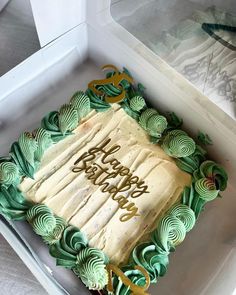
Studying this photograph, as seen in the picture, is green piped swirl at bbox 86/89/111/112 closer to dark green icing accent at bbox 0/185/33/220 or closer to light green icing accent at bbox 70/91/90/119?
light green icing accent at bbox 70/91/90/119

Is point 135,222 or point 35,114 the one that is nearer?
point 135,222

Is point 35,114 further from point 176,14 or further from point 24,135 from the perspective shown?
point 176,14

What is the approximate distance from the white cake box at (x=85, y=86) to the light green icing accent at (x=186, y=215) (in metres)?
0.09

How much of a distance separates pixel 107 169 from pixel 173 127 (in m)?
0.19

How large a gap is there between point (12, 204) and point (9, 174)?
0.06 metres

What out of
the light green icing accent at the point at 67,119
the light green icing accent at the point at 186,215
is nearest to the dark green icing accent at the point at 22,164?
the light green icing accent at the point at 67,119

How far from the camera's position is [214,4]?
0.96 meters

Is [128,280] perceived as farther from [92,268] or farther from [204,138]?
[204,138]

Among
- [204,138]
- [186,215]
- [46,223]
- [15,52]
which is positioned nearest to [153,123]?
[204,138]

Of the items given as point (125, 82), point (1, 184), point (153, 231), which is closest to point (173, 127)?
point (125, 82)

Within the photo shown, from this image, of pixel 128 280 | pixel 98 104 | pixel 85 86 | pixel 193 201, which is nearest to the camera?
pixel 128 280

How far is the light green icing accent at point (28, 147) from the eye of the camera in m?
0.89

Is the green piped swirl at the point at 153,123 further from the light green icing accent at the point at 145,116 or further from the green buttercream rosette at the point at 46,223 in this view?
the green buttercream rosette at the point at 46,223

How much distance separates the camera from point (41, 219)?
0.83 meters
